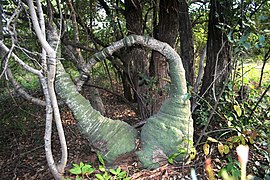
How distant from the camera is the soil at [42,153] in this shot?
1.87m

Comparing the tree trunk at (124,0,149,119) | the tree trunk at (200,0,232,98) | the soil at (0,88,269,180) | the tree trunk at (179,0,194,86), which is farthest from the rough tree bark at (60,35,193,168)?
the tree trunk at (179,0,194,86)

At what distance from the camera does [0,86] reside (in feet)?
13.6

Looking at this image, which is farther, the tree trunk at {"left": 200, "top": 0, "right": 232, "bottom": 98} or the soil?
the tree trunk at {"left": 200, "top": 0, "right": 232, "bottom": 98}

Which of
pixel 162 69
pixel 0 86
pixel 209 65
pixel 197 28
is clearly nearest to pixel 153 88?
pixel 162 69

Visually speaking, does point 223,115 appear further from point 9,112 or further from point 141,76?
point 9,112

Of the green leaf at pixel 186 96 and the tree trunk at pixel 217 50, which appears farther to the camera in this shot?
the tree trunk at pixel 217 50

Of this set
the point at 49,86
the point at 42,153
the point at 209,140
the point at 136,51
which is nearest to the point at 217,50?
the point at 136,51

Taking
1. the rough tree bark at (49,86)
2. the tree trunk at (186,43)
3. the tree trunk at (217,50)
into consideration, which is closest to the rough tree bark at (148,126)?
the rough tree bark at (49,86)

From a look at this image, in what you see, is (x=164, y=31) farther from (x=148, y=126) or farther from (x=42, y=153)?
(x=42, y=153)

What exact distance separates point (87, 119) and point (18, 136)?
8.65 ft

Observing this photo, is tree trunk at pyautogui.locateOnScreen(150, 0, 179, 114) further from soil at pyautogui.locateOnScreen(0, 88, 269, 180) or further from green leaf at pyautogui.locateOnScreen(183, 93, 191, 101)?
green leaf at pyautogui.locateOnScreen(183, 93, 191, 101)

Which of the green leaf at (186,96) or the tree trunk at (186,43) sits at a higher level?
the tree trunk at (186,43)

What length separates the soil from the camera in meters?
1.87

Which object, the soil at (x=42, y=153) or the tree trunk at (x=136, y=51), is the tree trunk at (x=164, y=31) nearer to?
the tree trunk at (x=136, y=51)
